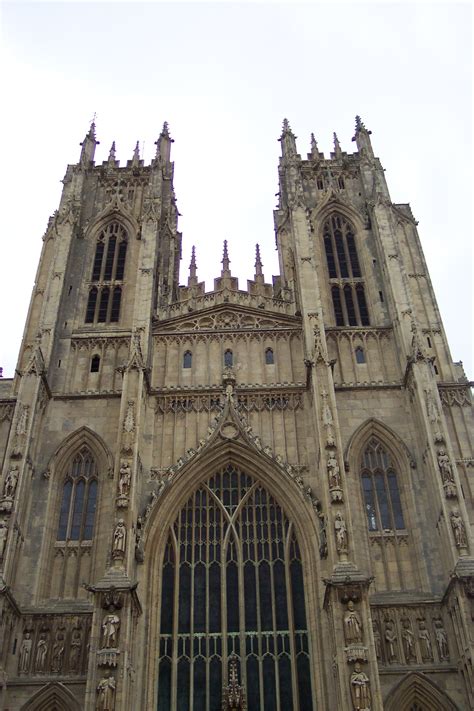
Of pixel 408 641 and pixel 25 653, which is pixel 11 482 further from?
pixel 408 641

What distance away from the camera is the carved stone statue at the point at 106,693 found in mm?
16859

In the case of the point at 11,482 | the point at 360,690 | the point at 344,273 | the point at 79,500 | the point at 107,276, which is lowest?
the point at 360,690

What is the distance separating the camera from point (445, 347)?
26.2 metres

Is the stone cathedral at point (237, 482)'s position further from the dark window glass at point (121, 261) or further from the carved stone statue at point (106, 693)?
the dark window glass at point (121, 261)

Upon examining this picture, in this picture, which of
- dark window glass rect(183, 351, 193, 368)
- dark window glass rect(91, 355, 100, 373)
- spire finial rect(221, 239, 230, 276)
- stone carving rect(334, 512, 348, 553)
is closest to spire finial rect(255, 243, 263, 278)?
spire finial rect(221, 239, 230, 276)

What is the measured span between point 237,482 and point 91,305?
10328mm

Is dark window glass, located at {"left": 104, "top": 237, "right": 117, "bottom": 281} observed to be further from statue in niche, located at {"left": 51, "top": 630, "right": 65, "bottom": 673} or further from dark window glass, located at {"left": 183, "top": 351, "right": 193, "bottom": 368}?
statue in niche, located at {"left": 51, "top": 630, "right": 65, "bottom": 673}

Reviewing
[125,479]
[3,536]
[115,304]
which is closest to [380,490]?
[125,479]

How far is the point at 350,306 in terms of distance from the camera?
93.5 ft

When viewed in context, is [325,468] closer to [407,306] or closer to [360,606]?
[360,606]

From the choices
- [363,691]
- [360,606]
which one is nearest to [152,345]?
[360,606]

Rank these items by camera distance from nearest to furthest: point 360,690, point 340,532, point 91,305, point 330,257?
point 360,690 < point 340,532 < point 91,305 < point 330,257

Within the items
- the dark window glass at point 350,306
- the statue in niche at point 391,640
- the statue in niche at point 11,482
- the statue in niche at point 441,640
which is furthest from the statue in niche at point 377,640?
the dark window glass at point 350,306

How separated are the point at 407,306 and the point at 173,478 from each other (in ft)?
35.8
